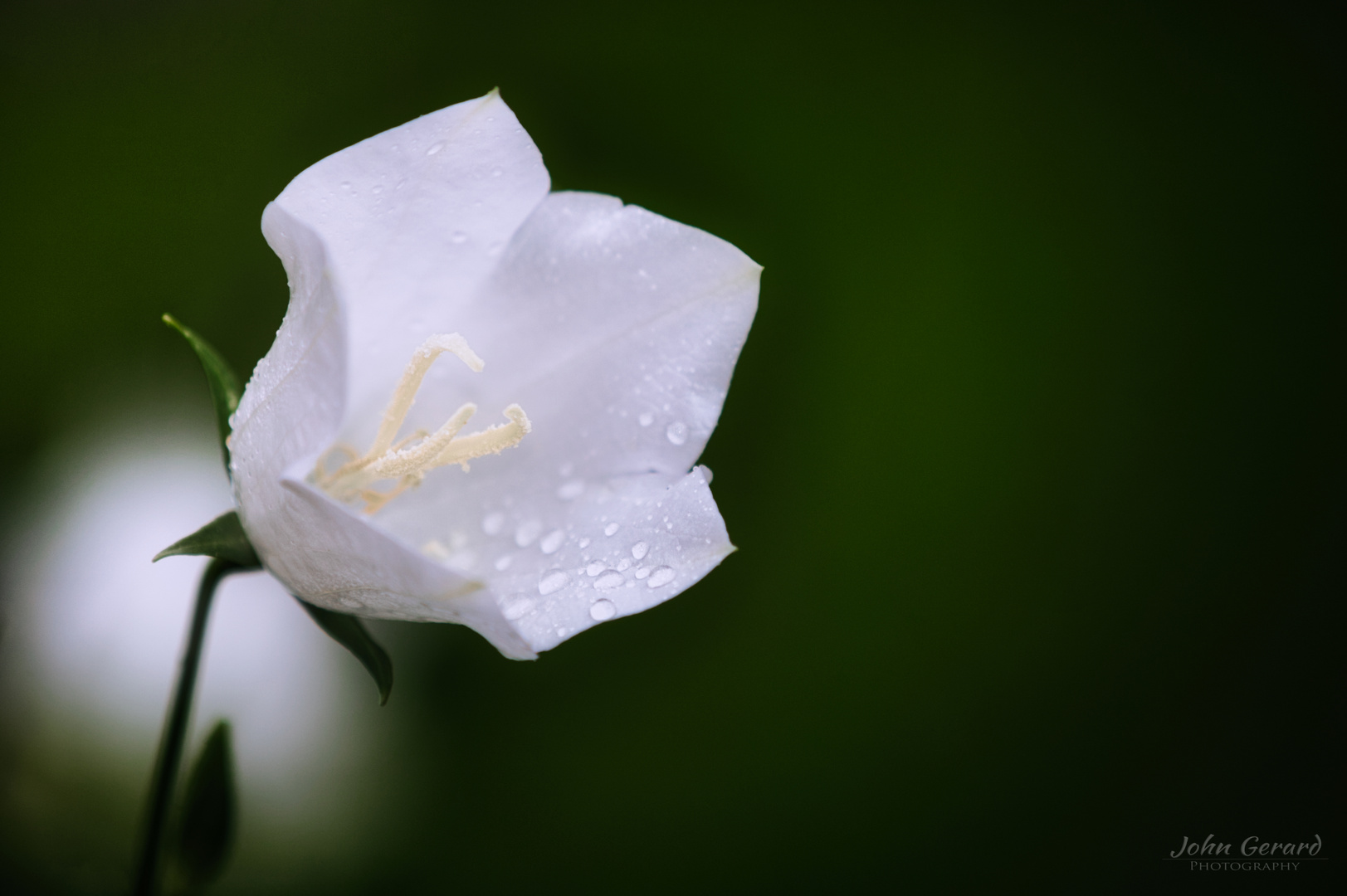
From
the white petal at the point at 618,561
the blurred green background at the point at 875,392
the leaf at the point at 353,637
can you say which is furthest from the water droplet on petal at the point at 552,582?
the blurred green background at the point at 875,392

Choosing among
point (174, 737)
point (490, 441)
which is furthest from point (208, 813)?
point (490, 441)

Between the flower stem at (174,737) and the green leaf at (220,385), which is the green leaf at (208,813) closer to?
the flower stem at (174,737)

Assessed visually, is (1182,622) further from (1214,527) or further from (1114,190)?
(1114,190)

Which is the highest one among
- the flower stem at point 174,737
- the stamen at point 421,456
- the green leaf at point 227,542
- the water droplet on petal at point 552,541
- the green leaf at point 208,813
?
the stamen at point 421,456

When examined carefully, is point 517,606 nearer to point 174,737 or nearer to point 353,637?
point 353,637

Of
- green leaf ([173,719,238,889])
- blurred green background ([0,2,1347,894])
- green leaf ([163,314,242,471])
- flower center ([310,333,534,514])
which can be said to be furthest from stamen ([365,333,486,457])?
blurred green background ([0,2,1347,894])

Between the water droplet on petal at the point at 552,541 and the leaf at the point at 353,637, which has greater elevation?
the water droplet on petal at the point at 552,541

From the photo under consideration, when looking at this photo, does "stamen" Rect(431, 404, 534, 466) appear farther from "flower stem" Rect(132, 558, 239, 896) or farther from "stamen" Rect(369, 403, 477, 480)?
"flower stem" Rect(132, 558, 239, 896)

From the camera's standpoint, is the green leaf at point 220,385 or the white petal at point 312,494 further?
the green leaf at point 220,385
